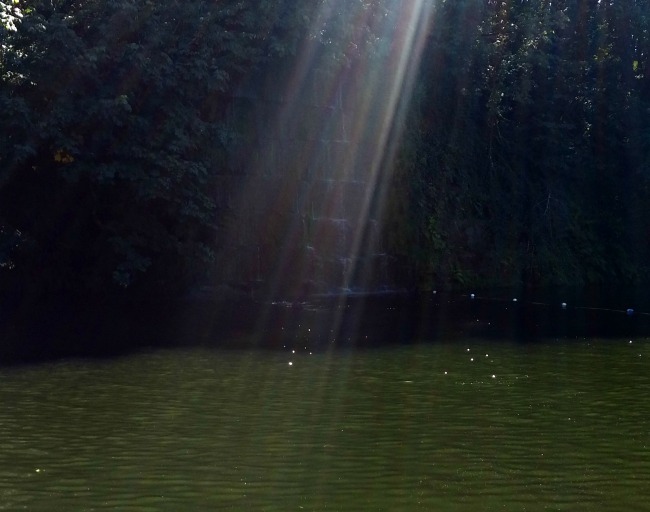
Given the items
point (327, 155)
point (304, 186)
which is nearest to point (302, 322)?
point (304, 186)

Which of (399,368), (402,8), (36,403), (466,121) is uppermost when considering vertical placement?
(402,8)

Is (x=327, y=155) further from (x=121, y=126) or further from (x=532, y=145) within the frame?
(x=532, y=145)

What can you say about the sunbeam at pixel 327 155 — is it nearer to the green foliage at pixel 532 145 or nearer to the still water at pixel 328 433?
the green foliage at pixel 532 145

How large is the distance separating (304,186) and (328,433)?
17.9 m

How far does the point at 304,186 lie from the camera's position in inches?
1090

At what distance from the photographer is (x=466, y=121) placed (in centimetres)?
3259

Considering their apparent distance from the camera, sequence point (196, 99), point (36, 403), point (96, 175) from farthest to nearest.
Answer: point (196, 99) < point (96, 175) < point (36, 403)

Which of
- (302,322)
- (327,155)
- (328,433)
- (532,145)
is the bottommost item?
(328,433)

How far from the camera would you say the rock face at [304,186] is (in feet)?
87.1

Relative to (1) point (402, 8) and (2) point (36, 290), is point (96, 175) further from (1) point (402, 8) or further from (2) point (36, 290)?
(1) point (402, 8)

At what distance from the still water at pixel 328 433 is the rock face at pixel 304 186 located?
37.4 ft

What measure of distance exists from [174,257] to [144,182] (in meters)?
2.48

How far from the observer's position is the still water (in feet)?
25.9

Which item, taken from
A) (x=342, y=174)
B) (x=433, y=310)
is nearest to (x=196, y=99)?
(x=342, y=174)
